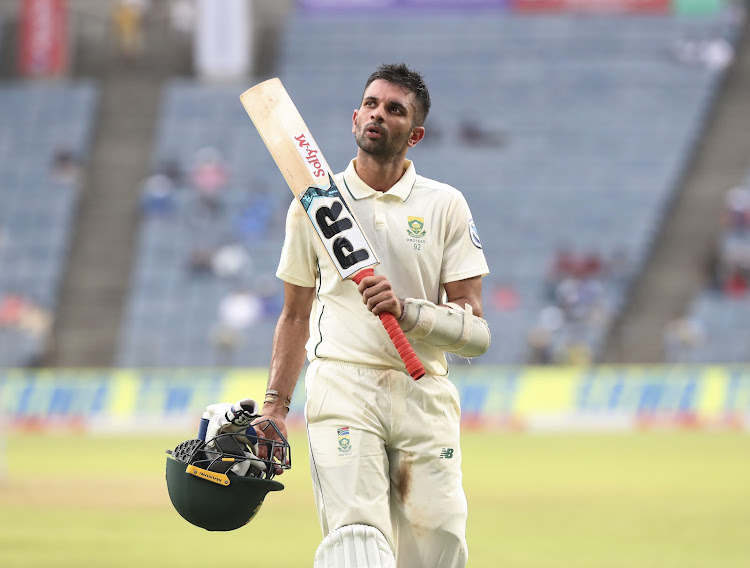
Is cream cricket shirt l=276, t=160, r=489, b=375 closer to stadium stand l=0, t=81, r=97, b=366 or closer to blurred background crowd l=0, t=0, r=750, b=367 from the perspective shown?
blurred background crowd l=0, t=0, r=750, b=367

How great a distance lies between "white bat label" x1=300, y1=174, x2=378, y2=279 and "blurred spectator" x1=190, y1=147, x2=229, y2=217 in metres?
25.7

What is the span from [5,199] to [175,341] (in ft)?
22.4

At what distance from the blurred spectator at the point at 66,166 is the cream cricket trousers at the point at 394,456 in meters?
28.3

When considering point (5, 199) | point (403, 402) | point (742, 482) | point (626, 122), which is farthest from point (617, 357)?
point (403, 402)

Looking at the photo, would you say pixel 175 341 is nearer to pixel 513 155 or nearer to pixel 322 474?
pixel 513 155

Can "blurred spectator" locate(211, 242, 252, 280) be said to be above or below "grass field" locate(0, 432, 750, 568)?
above

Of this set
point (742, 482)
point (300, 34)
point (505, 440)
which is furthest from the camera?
point (300, 34)

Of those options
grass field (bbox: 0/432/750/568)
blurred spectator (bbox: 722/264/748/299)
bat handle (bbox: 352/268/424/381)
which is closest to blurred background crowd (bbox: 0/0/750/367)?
blurred spectator (bbox: 722/264/748/299)

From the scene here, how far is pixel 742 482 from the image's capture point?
51.5 ft

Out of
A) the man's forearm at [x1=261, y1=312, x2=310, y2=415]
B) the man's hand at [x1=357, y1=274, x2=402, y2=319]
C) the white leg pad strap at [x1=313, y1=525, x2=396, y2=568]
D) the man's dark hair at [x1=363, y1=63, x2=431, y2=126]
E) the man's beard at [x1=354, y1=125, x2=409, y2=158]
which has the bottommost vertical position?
the white leg pad strap at [x1=313, y1=525, x2=396, y2=568]

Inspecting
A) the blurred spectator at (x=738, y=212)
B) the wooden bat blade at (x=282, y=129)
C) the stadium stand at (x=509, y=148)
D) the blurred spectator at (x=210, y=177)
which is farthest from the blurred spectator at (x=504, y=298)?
the wooden bat blade at (x=282, y=129)

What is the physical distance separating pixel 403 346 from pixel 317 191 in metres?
0.80

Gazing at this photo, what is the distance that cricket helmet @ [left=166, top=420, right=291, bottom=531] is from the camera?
5.30 m

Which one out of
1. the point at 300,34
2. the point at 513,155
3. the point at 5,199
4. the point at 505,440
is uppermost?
the point at 300,34
